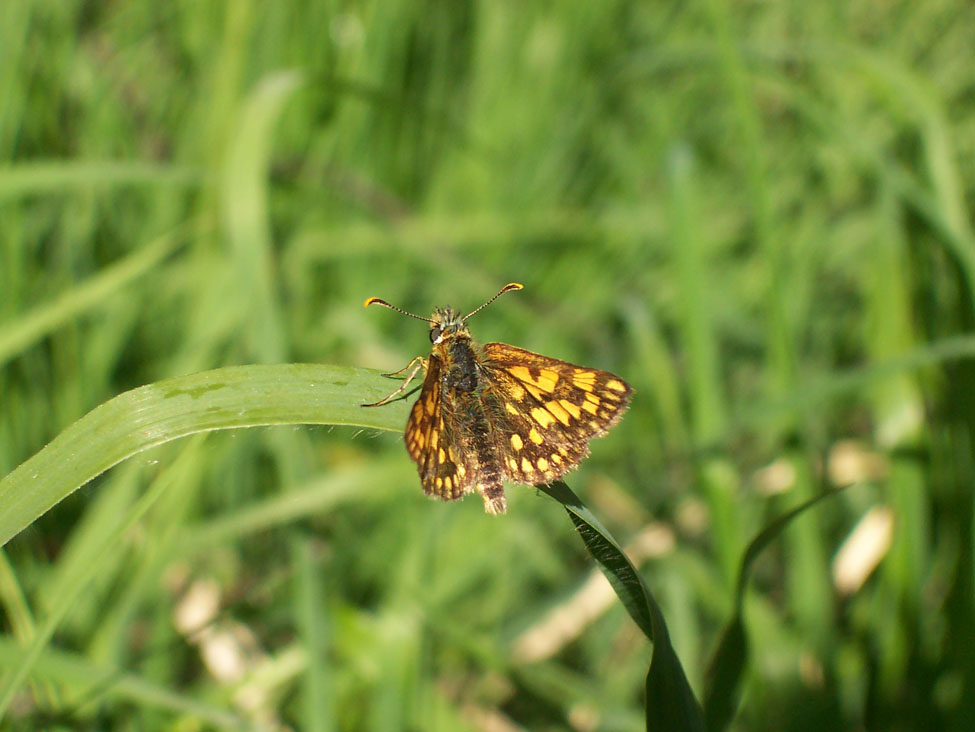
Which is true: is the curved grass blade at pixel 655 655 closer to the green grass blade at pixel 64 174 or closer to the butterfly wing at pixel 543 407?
the butterfly wing at pixel 543 407

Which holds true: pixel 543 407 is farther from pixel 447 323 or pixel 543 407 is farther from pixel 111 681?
pixel 111 681

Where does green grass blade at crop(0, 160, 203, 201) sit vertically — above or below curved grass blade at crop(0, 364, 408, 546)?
above

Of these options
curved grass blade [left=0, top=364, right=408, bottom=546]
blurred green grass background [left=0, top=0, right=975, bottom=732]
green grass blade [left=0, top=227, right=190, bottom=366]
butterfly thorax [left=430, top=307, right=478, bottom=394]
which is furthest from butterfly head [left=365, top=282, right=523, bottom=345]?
curved grass blade [left=0, top=364, right=408, bottom=546]

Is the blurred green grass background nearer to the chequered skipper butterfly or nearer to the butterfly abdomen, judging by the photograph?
the chequered skipper butterfly

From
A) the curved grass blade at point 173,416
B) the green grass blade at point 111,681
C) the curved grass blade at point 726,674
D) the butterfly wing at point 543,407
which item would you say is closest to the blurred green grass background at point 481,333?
the green grass blade at point 111,681

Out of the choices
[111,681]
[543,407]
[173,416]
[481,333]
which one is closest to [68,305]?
[111,681]
